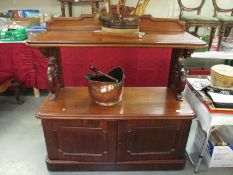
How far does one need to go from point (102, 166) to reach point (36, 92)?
1341 millimetres

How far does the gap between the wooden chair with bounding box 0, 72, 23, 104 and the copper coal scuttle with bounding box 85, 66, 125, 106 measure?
1.13 metres

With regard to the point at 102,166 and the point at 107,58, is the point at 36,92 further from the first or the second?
the point at 102,166

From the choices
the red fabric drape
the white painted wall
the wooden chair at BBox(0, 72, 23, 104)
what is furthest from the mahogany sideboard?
the white painted wall

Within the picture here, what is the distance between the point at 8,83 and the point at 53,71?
108 centimetres

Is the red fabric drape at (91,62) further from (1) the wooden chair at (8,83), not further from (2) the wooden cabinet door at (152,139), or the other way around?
(2) the wooden cabinet door at (152,139)

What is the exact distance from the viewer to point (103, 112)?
4.36ft

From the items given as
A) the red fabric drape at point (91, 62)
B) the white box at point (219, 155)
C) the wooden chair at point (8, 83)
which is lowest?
the white box at point (219, 155)

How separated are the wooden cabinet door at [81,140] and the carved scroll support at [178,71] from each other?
1.64 feet

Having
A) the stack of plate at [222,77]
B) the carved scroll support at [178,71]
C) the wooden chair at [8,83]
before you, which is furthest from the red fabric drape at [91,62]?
the stack of plate at [222,77]

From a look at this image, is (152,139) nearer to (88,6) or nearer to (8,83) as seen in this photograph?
(8,83)

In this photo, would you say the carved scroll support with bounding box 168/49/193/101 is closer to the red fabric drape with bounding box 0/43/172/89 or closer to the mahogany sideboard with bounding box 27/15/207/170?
the mahogany sideboard with bounding box 27/15/207/170

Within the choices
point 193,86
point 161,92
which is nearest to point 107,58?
point 161,92

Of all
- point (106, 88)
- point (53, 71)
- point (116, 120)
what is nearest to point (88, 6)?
point (53, 71)

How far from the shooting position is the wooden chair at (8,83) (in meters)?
2.09
